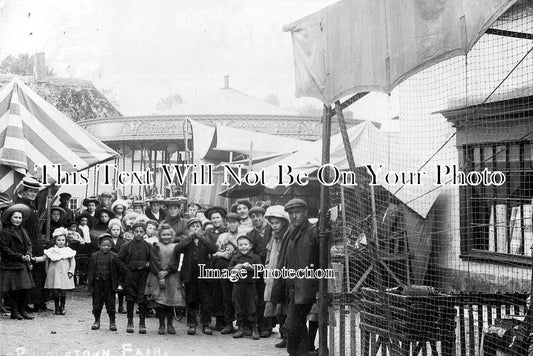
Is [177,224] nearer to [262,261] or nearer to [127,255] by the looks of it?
[127,255]

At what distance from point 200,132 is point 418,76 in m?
6.42

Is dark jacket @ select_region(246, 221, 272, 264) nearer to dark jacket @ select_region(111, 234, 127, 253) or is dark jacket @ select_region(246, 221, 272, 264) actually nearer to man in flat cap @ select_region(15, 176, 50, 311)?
dark jacket @ select_region(111, 234, 127, 253)

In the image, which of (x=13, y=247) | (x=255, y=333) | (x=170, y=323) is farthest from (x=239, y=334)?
(x=13, y=247)

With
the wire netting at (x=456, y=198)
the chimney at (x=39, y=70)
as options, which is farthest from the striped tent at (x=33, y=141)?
the chimney at (x=39, y=70)

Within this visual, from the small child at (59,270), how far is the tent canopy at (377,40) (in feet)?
14.6

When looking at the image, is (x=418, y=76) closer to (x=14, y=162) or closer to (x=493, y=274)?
(x=493, y=274)

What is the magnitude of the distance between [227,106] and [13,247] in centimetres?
1432

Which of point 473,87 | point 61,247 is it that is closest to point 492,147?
point 473,87

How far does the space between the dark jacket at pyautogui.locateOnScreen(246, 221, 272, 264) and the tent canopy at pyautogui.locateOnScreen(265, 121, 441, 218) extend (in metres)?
1.68

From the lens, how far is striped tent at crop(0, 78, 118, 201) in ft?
30.1

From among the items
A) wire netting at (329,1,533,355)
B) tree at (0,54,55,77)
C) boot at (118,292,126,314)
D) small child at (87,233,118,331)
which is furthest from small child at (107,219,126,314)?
tree at (0,54,55,77)

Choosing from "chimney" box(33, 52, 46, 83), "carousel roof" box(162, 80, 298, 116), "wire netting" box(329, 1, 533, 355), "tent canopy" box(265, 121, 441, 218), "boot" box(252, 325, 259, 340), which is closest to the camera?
"wire netting" box(329, 1, 533, 355)

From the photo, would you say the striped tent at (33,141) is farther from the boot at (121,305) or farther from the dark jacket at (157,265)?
the dark jacket at (157,265)

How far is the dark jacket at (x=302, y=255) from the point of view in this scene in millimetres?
6023
